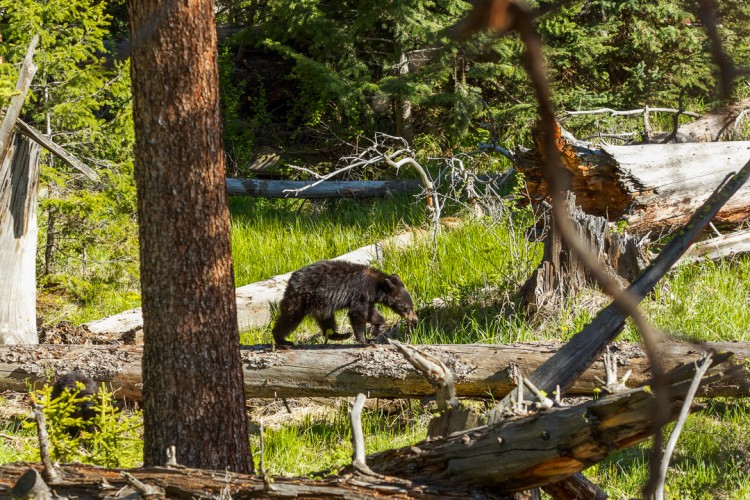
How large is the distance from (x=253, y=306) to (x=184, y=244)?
17.7 feet

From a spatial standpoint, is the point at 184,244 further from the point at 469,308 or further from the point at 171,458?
the point at 469,308

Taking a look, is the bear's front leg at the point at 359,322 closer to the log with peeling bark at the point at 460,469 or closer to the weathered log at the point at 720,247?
the weathered log at the point at 720,247

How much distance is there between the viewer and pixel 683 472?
523 cm

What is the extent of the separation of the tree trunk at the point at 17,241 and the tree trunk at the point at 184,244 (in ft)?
15.0

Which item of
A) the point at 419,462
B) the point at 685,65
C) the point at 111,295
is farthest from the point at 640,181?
the point at 111,295

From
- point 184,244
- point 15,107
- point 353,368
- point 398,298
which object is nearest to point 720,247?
point 398,298

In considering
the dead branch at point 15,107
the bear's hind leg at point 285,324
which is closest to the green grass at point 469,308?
the bear's hind leg at point 285,324

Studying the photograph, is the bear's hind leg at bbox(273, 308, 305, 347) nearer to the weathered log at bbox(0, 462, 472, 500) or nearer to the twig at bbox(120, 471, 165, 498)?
the weathered log at bbox(0, 462, 472, 500)

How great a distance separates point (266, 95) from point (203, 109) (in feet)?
44.2

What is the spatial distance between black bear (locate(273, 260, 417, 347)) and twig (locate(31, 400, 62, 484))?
3746 mm

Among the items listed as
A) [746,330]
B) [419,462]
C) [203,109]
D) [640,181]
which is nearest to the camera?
[419,462]

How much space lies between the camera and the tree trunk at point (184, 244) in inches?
154

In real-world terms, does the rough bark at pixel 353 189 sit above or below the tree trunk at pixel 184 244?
above

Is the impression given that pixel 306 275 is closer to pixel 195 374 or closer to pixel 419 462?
pixel 195 374
